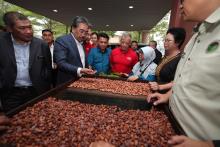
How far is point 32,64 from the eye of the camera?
2.43 meters

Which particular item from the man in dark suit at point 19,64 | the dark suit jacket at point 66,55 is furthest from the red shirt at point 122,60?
the man in dark suit at point 19,64

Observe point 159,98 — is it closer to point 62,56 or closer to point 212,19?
point 212,19

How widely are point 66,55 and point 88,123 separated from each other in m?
1.56

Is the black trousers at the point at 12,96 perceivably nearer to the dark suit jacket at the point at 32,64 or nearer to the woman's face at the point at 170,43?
the dark suit jacket at the point at 32,64

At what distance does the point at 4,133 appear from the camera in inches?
45.3

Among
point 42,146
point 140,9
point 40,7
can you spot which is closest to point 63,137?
point 42,146

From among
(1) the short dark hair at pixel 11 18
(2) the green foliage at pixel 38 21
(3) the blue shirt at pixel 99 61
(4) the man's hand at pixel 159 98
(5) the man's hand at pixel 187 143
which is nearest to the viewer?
(5) the man's hand at pixel 187 143

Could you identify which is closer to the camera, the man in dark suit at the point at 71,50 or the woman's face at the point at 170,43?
the woman's face at the point at 170,43

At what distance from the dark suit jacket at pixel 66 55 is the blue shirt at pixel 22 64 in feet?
1.31

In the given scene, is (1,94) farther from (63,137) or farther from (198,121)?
(198,121)

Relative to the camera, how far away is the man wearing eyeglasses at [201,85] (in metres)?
0.90

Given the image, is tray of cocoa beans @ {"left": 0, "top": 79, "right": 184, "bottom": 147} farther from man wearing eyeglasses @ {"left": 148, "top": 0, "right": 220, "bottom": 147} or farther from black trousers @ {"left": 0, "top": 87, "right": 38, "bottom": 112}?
black trousers @ {"left": 0, "top": 87, "right": 38, "bottom": 112}

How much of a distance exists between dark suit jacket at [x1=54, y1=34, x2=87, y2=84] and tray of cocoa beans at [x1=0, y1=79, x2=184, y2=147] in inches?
29.8

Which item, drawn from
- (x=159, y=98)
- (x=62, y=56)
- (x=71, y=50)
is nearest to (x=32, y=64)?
(x=62, y=56)
